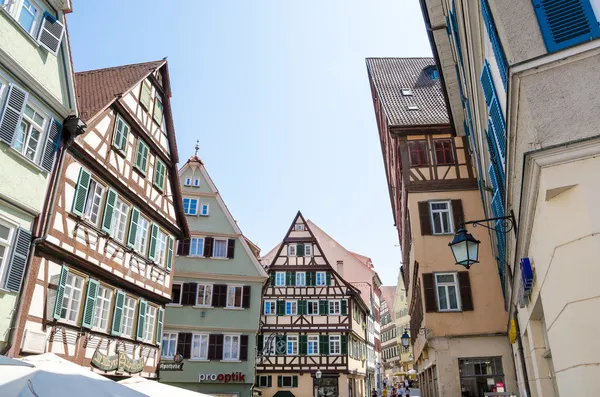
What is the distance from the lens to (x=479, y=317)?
1498cm

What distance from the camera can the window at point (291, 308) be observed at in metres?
34.4

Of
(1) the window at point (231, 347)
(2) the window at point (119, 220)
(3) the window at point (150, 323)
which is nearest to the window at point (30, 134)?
(2) the window at point (119, 220)

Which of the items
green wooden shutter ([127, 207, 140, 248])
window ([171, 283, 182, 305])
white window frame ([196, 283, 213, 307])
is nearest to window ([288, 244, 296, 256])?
white window frame ([196, 283, 213, 307])

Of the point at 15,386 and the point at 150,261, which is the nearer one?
the point at 15,386

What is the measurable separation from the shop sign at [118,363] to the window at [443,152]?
12.1 metres

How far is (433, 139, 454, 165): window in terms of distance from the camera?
17359 millimetres

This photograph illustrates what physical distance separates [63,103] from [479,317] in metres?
13.2

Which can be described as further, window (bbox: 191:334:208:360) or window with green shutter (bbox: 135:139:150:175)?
window (bbox: 191:334:208:360)

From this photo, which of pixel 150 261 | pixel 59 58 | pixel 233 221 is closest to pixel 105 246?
pixel 150 261

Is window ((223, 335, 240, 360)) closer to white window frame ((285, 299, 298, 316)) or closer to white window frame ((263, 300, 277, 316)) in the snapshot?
white window frame ((263, 300, 277, 316))

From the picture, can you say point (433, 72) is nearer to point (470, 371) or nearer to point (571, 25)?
point (470, 371)

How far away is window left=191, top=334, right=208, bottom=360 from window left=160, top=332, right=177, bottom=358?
926mm

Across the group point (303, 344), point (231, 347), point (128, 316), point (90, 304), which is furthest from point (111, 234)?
point (303, 344)

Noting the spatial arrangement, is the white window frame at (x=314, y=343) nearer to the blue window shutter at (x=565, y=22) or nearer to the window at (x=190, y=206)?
the window at (x=190, y=206)
